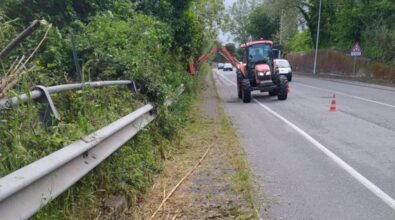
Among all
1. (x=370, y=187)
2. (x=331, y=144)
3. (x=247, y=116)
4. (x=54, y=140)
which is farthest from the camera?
(x=247, y=116)

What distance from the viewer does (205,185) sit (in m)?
6.21

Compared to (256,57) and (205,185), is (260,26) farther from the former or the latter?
(205,185)

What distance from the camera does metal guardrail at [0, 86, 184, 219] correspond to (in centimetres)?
285

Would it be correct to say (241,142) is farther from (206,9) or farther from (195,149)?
(206,9)

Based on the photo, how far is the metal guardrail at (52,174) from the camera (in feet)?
9.35

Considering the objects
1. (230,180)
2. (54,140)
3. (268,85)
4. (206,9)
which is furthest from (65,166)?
(206,9)

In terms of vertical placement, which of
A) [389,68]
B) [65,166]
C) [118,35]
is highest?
[118,35]

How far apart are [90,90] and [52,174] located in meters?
2.36

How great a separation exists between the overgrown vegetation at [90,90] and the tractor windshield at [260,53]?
636 centimetres

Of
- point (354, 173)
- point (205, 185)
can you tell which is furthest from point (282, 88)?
point (205, 185)

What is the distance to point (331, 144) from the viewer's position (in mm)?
9445

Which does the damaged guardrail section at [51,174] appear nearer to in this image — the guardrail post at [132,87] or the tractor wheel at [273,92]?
the guardrail post at [132,87]

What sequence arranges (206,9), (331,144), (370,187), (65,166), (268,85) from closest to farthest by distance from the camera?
(65,166)
(370,187)
(331,144)
(268,85)
(206,9)

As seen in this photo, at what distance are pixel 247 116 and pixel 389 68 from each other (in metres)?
26.4
